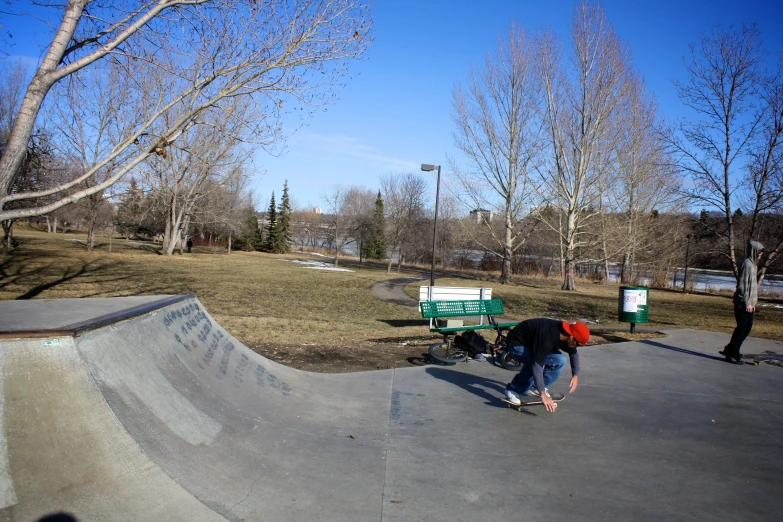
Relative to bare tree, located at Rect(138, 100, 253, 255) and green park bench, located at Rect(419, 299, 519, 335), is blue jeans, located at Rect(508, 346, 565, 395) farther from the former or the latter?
bare tree, located at Rect(138, 100, 253, 255)

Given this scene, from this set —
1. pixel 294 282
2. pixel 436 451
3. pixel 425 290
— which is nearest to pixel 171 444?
pixel 436 451

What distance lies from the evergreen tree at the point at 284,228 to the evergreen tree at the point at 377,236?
11.8m

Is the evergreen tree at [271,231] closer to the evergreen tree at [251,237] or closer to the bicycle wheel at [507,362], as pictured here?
the evergreen tree at [251,237]

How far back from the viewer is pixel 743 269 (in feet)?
26.0

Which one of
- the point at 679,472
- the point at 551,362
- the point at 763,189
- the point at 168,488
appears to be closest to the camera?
the point at 168,488

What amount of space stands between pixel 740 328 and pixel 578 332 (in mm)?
4822

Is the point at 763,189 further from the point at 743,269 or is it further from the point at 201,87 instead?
the point at 201,87

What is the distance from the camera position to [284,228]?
2749 inches

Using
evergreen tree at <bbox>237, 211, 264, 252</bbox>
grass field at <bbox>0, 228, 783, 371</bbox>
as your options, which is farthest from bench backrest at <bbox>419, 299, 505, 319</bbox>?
evergreen tree at <bbox>237, 211, 264, 252</bbox>

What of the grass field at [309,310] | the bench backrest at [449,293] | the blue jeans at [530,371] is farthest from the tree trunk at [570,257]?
the blue jeans at [530,371]

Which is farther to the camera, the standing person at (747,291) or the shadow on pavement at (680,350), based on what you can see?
the shadow on pavement at (680,350)

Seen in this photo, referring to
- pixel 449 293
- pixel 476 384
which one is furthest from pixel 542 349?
pixel 449 293

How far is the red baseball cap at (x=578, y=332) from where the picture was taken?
16.1ft

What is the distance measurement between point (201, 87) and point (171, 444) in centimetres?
501
